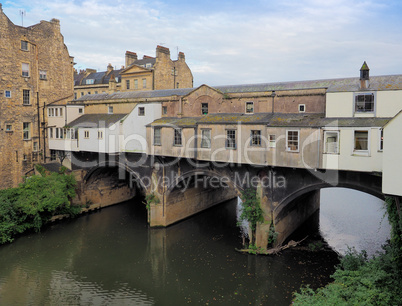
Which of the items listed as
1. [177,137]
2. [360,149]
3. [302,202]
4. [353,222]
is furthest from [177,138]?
[353,222]

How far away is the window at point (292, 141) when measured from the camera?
67.5 feet

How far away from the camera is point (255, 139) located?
73.6 feet

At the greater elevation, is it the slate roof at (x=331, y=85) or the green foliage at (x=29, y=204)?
the slate roof at (x=331, y=85)

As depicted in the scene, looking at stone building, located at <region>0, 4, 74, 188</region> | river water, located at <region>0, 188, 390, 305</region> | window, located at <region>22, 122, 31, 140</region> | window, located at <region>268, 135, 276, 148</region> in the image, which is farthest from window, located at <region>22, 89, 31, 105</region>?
window, located at <region>268, 135, 276, 148</region>

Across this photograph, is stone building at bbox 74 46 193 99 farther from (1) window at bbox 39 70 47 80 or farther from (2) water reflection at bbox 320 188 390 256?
(2) water reflection at bbox 320 188 390 256

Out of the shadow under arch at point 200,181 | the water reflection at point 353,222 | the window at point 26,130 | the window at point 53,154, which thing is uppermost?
the window at point 26,130

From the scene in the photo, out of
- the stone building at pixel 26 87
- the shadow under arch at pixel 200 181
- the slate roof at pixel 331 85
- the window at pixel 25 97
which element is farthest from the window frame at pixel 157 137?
the window at pixel 25 97

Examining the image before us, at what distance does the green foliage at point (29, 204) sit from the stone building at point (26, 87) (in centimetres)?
614

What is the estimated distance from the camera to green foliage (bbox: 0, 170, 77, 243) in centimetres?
2667

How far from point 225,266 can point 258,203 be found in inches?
200

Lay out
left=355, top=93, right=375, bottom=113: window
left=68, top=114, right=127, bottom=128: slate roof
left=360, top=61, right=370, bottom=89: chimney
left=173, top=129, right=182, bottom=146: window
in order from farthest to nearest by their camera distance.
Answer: left=68, top=114, right=127, bottom=128: slate roof, left=173, top=129, right=182, bottom=146: window, left=360, top=61, right=370, bottom=89: chimney, left=355, top=93, right=375, bottom=113: window

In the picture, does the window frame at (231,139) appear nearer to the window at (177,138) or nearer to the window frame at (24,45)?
the window at (177,138)

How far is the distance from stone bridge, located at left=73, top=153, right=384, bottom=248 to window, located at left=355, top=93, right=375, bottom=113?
155 inches

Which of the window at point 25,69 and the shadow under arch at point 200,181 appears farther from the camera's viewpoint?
the window at point 25,69
